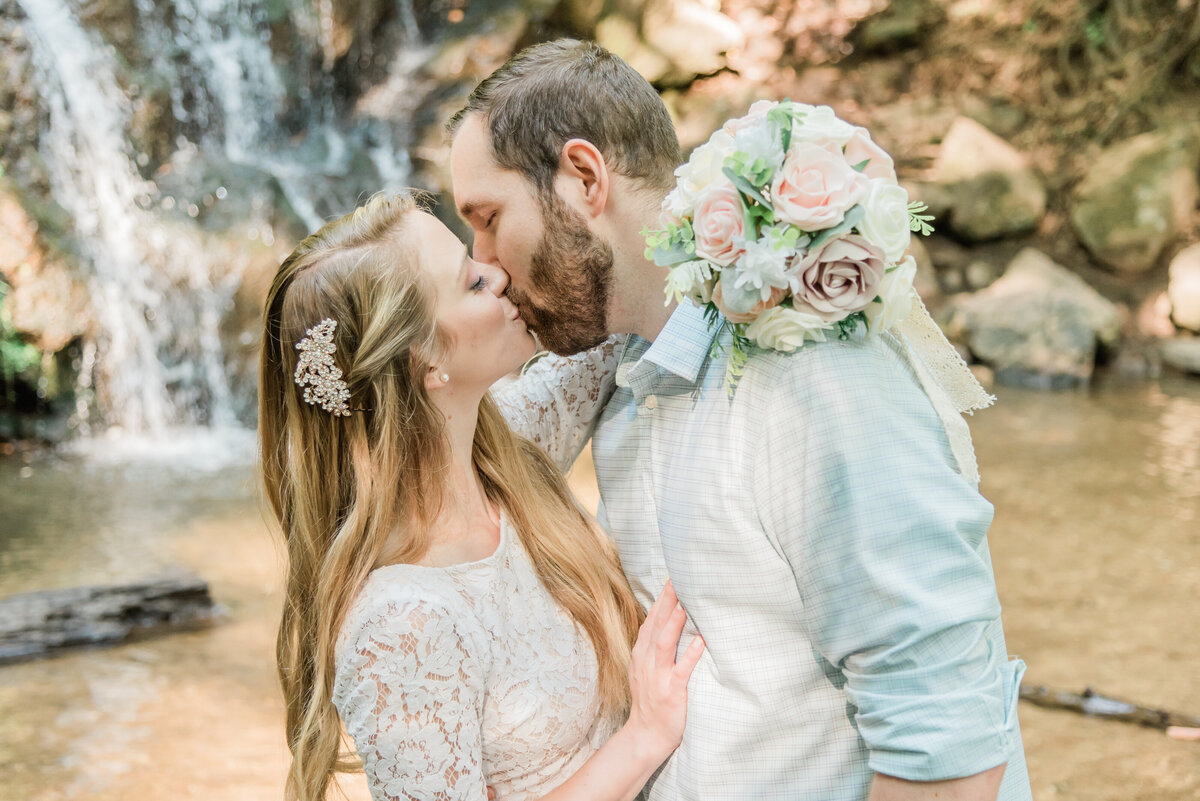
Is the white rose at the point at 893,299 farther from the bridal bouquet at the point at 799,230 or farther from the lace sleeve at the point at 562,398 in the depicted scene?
the lace sleeve at the point at 562,398

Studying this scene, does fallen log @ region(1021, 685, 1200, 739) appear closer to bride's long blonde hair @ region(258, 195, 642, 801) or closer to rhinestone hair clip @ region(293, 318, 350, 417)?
bride's long blonde hair @ region(258, 195, 642, 801)

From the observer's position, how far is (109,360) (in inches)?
327

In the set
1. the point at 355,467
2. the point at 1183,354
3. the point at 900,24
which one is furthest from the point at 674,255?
the point at 900,24

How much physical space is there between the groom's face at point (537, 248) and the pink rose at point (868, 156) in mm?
680

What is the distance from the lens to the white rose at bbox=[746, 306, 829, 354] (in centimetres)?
142

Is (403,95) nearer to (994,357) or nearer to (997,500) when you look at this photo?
(994,357)

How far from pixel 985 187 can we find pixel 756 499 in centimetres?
1083

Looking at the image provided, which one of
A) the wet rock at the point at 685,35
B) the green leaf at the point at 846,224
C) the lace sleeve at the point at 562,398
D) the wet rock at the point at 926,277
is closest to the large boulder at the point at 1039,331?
the wet rock at the point at 926,277

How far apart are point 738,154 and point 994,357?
29.8 feet

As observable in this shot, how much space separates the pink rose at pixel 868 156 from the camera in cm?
145

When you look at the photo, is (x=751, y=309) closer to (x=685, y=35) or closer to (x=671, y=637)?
(x=671, y=637)

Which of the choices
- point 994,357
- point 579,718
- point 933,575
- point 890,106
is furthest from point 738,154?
point 890,106

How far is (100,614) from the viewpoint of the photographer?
446cm

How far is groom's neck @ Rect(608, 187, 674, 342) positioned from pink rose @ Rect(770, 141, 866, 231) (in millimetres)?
633
